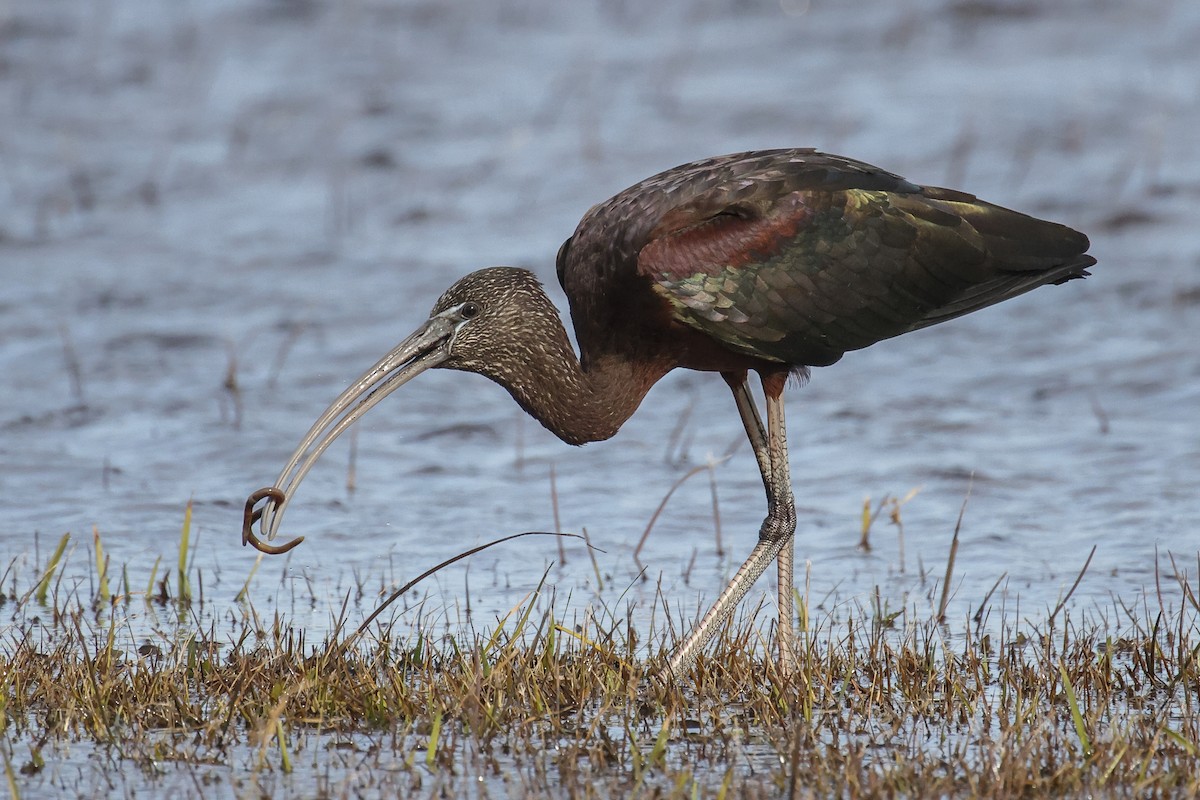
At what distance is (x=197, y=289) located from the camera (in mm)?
10922

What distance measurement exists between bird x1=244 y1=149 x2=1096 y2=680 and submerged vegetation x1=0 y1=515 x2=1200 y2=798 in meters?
0.51

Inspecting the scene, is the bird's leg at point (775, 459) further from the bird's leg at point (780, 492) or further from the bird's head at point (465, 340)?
the bird's head at point (465, 340)

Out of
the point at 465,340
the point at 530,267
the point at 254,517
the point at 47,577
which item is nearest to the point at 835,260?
the point at 465,340

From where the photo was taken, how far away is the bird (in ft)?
17.9

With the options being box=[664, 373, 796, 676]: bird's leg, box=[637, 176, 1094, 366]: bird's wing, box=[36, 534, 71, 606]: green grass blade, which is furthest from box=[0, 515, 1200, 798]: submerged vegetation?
box=[637, 176, 1094, 366]: bird's wing

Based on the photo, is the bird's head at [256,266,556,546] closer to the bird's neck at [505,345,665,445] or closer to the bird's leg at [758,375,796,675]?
the bird's neck at [505,345,665,445]

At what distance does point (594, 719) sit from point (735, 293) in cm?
169

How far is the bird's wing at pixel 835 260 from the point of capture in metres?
5.55

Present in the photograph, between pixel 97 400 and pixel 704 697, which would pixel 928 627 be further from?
pixel 97 400

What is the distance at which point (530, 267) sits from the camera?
1130cm

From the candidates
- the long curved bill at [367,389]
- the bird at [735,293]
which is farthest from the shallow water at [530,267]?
the bird at [735,293]

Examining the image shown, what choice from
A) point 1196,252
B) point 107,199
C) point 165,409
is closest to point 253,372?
point 165,409

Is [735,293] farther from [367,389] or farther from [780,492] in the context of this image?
[367,389]

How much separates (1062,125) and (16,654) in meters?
10.4
